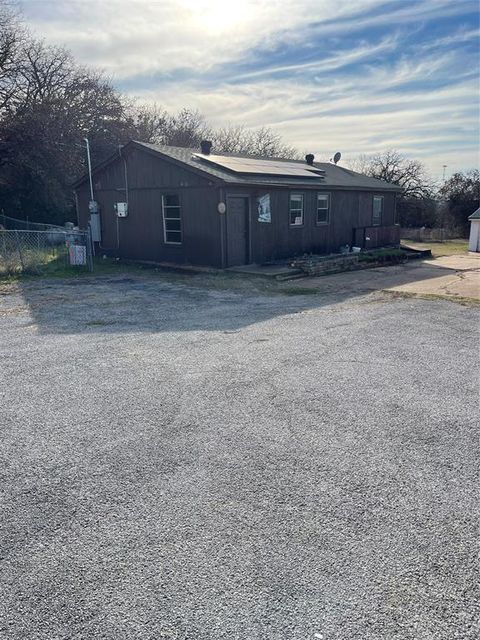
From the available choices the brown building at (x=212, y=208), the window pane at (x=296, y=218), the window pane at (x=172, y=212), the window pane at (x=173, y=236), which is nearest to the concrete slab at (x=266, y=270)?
the brown building at (x=212, y=208)

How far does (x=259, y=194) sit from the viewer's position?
13992 millimetres

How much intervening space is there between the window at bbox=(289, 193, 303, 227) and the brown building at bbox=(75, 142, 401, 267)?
1.2 inches

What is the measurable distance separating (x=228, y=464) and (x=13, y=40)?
23790 millimetres

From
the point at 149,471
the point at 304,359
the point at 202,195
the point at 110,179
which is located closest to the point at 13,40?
the point at 110,179

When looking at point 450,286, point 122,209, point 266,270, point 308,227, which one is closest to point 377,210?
point 308,227

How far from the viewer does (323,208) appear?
16656 millimetres

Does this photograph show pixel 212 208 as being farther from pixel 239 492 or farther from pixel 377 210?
pixel 239 492

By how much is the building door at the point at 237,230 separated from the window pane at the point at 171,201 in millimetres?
1844

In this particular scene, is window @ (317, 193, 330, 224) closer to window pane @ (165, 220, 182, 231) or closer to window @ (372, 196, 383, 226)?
window @ (372, 196, 383, 226)

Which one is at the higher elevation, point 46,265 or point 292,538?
point 46,265

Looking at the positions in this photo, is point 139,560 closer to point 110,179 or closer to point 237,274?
→ point 237,274

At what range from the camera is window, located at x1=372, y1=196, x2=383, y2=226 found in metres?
19.9

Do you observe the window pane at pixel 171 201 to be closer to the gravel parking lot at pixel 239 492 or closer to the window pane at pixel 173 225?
the window pane at pixel 173 225

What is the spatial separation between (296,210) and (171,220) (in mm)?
3981
